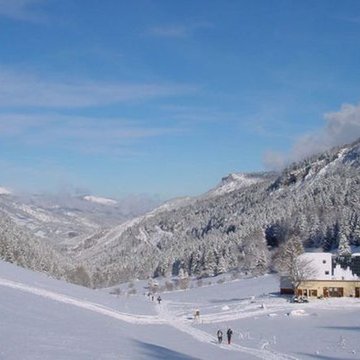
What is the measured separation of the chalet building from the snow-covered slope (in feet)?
38.9

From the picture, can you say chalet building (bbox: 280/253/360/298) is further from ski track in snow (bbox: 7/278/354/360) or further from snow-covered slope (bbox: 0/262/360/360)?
snow-covered slope (bbox: 0/262/360/360)

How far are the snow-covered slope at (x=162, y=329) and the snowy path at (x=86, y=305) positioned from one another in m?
0.10

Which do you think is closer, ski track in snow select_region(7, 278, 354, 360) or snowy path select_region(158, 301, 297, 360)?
snowy path select_region(158, 301, 297, 360)

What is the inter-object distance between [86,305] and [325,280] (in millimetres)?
38723

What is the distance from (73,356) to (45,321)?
42.6 feet

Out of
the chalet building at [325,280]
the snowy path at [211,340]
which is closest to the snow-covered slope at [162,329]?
the snowy path at [211,340]

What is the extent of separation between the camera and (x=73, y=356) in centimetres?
2383

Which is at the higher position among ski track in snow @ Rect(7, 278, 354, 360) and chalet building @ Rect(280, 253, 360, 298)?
chalet building @ Rect(280, 253, 360, 298)

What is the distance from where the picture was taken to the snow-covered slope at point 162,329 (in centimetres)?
2780

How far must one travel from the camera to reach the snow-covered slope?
27.8 metres

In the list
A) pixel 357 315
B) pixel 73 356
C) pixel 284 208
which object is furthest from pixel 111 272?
pixel 73 356

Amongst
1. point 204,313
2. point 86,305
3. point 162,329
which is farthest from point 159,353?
point 204,313

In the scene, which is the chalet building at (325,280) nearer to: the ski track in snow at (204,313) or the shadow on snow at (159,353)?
the ski track in snow at (204,313)

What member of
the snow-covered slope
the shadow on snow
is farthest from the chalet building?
the shadow on snow
